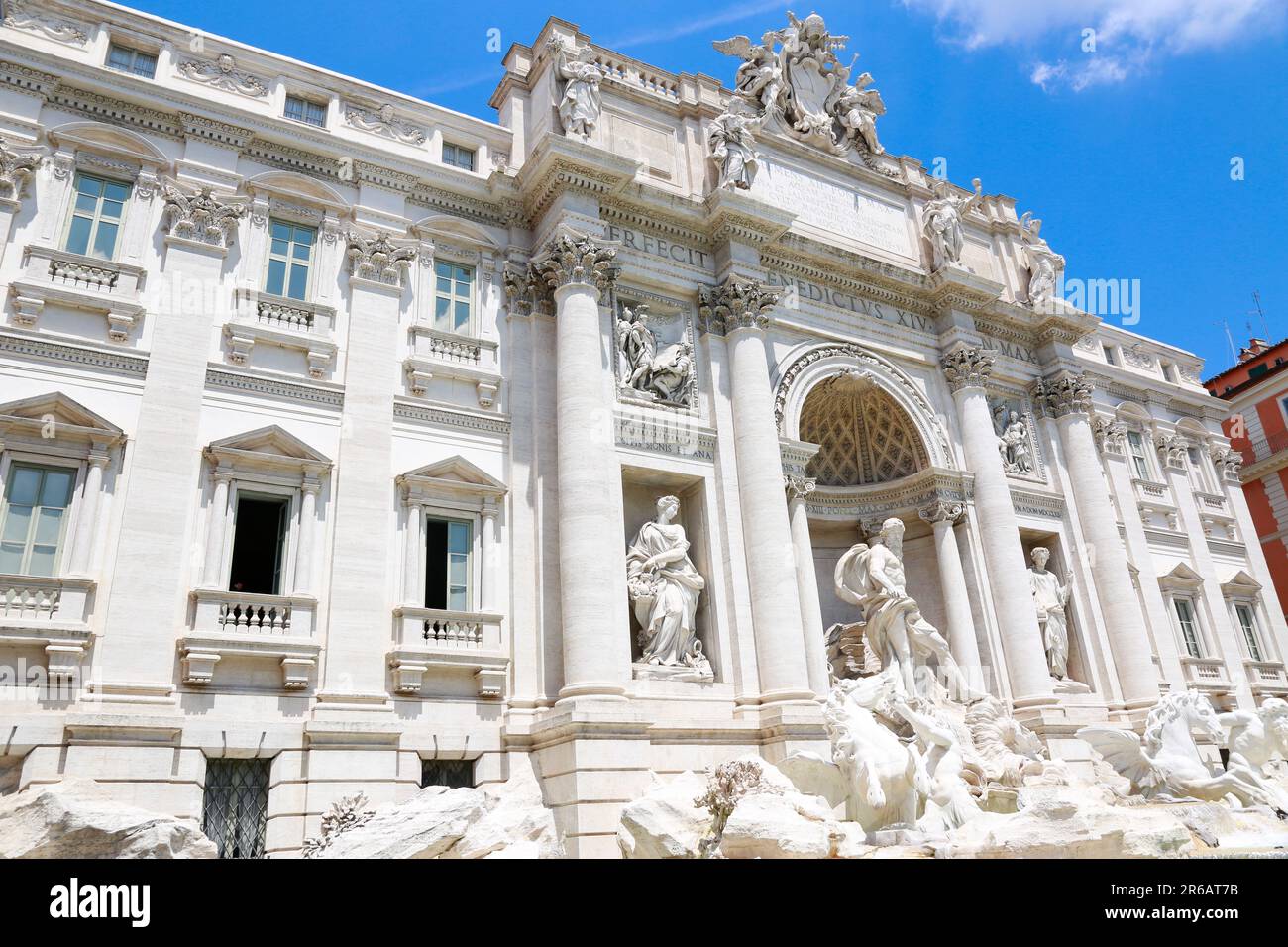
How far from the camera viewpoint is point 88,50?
15.3m

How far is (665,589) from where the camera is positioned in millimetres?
16203

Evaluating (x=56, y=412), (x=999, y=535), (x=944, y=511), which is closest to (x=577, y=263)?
(x=56, y=412)

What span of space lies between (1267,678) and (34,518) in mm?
29979

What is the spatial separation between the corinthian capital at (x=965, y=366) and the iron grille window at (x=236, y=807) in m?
17.0

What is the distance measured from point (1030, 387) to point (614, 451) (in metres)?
13.3

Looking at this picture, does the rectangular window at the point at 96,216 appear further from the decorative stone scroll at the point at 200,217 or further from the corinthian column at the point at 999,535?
the corinthian column at the point at 999,535

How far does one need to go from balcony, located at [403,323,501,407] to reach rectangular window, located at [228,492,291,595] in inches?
124

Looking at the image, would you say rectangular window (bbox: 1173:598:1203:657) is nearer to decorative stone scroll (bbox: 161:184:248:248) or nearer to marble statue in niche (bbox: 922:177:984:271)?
marble statue in niche (bbox: 922:177:984:271)

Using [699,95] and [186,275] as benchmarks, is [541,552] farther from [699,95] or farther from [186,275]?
[699,95]

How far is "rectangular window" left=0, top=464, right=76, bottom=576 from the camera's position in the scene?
1244cm

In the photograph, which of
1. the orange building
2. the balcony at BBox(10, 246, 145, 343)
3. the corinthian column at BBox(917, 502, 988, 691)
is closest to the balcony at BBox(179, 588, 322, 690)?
the balcony at BBox(10, 246, 145, 343)

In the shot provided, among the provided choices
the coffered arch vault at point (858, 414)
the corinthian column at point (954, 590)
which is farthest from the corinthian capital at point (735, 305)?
the corinthian column at point (954, 590)
